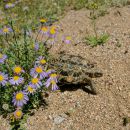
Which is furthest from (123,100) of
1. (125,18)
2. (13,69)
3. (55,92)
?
(125,18)

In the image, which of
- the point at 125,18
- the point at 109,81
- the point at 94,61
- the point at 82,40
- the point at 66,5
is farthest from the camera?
the point at 66,5

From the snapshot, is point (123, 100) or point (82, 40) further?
point (82, 40)

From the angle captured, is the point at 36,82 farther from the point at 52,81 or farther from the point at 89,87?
the point at 89,87

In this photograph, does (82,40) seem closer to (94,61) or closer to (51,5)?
(94,61)

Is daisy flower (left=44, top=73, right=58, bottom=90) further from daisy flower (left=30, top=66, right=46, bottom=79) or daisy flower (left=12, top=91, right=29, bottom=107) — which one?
daisy flower (left=12, top=91, right=29, bottom=107)

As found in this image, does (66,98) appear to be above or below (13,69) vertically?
below

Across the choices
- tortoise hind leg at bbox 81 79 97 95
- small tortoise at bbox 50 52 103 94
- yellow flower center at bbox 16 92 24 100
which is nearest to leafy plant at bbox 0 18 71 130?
yellow flower center at bbox 16 92 24 100

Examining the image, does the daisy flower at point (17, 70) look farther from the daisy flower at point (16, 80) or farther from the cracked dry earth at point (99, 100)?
the cracked dry earth at point (99, 100)
